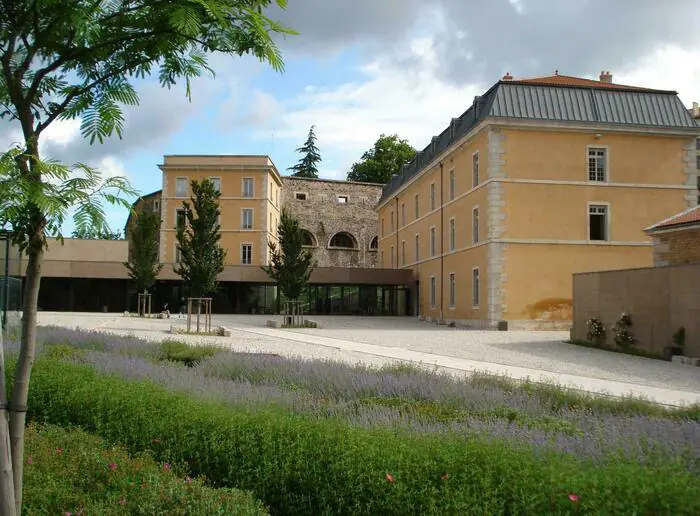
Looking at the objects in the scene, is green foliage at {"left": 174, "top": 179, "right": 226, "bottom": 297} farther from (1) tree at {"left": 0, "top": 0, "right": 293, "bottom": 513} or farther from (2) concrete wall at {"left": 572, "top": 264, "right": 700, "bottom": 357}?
(1) tree at {"left": 0, "top": 0, "right": 293, "bottom": 513}

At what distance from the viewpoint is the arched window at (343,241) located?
220ft

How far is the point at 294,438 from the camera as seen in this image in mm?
4871

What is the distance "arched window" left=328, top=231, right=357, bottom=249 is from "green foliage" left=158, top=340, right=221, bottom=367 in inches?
2099

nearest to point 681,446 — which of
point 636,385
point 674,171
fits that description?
point 636,385

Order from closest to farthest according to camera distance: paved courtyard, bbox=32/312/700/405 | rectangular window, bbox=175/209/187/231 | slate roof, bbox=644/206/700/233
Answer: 1. paved courtyard, bbox=32/312/700/405
2. slate roof, bbox=644/206/700/233
3. rectangular window, bbox=175/209/187/231

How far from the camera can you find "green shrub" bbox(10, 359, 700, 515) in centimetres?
366

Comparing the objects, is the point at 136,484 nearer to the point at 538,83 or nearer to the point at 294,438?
the point at 294,438

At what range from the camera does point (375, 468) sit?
13.9 ft

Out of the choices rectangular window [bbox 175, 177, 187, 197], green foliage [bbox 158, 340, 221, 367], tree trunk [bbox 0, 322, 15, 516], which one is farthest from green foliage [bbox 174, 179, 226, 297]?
rectangular window [bbox 175, 177, 187, 197]

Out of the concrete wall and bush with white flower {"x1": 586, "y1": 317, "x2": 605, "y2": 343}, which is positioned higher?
the concrete wall

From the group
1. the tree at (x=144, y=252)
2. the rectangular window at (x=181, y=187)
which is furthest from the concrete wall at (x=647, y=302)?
the rectangular window at (x=181, y=187)

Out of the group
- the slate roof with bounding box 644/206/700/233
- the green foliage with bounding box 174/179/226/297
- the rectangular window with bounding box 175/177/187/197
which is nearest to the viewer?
the slate roof with bounding box 644/206/700/233

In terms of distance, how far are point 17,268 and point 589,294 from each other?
54.6 feet

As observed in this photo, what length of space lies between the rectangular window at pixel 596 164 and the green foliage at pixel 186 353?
2412 cm
